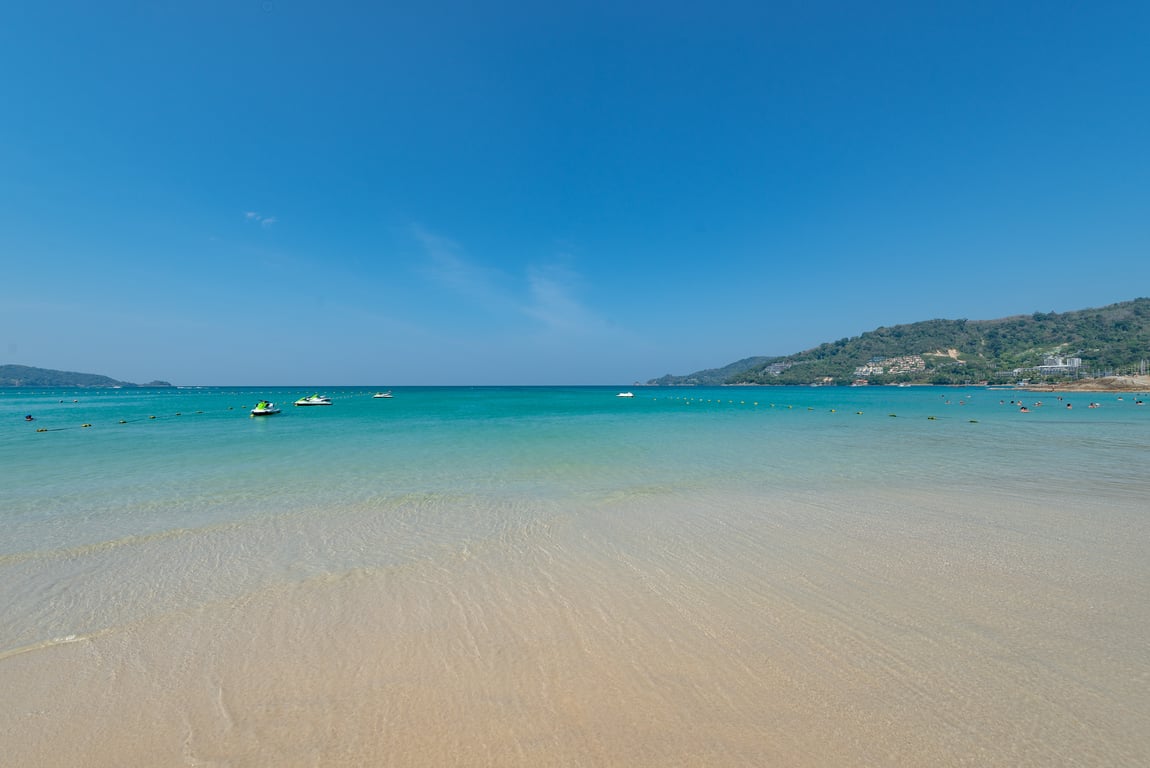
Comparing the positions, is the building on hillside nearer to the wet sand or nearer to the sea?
the sea

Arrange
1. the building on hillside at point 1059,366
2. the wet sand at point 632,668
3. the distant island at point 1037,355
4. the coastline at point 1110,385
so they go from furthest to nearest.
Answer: the building on hillside at point 1059,366, the distant island at point 1037,355, the coastline at point 1110,385, the wet sand at point 632,668

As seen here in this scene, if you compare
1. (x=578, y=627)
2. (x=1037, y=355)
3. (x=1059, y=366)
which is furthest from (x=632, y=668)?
(x=1037, y=355)

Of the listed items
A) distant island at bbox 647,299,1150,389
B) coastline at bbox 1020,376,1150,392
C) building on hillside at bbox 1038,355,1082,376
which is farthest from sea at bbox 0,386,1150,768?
building on hillside at bbox 1038,355,1082,376

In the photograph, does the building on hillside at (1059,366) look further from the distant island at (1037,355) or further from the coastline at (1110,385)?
the coastline at (1110,385)

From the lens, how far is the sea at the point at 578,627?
3.43m

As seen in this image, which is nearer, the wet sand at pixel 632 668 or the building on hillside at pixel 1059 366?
the wet sand at pixel 632 668

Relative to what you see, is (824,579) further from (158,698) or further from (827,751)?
(158,698)

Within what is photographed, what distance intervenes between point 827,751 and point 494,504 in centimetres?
842

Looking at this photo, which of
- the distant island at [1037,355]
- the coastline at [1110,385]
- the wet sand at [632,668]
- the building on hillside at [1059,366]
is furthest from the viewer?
the building on hillside at [1059,366]

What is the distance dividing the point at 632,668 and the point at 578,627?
38.0 inches

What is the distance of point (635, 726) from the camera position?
3535 millimetres

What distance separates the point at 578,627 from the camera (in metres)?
5.14

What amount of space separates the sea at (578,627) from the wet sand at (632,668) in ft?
0.09

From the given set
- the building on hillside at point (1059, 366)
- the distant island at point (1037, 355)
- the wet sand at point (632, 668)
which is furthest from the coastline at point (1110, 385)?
the wet sand at point (632, 668)
